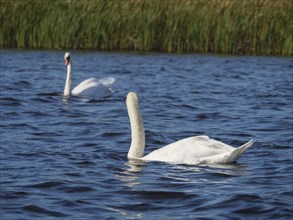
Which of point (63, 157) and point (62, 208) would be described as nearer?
point (62, 208)

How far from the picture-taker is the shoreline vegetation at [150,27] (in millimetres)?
23281

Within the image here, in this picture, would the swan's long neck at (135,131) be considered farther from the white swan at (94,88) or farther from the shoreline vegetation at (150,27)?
the shoreline vegetation at (150,27)

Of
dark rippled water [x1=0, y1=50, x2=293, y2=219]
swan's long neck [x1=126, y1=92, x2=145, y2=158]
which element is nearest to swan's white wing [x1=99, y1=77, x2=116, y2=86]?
dark rippled water [x1=0, y1=50, x2=293, y2=219]

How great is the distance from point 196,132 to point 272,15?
12.0 metres

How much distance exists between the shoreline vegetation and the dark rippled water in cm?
118

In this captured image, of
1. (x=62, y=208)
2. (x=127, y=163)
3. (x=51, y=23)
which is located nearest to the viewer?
(x=62, y=208)

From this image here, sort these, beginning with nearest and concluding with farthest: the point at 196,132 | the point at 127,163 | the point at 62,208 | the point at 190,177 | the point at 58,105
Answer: the point at 62,208, the point at 190,177, the point at 127,163, the point at 196,132, the point at 58,105

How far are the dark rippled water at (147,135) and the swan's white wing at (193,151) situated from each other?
0.39 ft

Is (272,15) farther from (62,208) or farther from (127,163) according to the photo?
(62,208)

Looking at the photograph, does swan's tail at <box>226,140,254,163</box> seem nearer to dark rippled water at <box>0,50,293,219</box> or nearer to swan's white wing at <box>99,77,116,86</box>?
dark rippled water at <box>0,50,293,219</box>

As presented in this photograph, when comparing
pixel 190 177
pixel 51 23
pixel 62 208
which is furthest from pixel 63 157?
pixel 51 23

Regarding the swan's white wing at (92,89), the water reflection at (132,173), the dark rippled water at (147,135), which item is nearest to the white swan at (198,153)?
the dark rippled water at (147,135)

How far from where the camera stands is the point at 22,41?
23.4 m

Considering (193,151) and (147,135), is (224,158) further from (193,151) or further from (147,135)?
(147,135)
